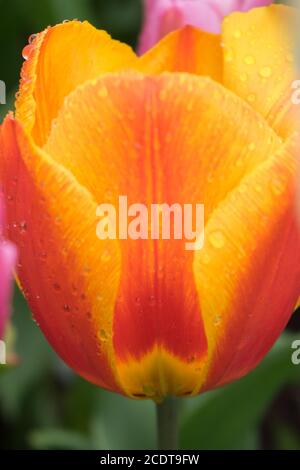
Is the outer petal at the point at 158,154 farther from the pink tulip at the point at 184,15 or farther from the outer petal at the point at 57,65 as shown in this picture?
the pink tulip at the point at 184,15

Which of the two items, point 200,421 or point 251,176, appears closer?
point 251,176

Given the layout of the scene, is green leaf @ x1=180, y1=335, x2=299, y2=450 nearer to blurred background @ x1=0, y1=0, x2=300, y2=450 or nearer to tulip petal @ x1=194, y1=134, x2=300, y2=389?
blurred background @ x1=0, y1=0, x2=300, y2=450

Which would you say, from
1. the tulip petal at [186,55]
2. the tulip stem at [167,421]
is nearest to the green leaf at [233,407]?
the tulip stem at [167,421]

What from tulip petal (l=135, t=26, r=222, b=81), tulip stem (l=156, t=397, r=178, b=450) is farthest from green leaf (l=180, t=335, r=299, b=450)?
tulip petal (l=135, t=26, r=222, b=81)

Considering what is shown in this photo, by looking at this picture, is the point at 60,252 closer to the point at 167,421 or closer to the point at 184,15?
the point at 167,421

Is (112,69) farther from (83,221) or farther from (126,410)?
(126,410)
